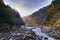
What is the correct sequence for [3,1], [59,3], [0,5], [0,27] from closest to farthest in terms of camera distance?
[0,27] → [0,5] → [3,1] → [59,3]

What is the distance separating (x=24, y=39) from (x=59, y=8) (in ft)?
220

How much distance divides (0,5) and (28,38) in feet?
112

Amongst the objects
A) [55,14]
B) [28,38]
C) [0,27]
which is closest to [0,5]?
[0,27]

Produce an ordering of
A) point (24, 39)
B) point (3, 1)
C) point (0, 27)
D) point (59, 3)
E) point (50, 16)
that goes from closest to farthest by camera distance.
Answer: point (24, 39), point (0, 27), point (3, 1), point (59, 3), point (50, 16)

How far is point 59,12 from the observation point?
89562mm

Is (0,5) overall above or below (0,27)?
above

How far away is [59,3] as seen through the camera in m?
97.4

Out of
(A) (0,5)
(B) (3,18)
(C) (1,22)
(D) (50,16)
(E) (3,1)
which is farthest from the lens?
(D) (50,16)

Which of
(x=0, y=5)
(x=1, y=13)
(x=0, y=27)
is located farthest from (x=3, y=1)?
(x=0, y=27)

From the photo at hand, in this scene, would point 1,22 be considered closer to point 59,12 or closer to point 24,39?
point 24,39

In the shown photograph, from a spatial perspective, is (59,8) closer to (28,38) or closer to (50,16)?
(50,16)

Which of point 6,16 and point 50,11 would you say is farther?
point 50,11

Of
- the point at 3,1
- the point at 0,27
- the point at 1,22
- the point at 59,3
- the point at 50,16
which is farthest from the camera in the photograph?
the point at 50,16

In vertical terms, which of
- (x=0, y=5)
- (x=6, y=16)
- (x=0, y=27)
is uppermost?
(x=0, y=5)
